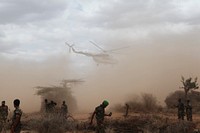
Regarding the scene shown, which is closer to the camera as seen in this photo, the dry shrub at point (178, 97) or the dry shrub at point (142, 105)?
the dry shrub at point (142, 105)

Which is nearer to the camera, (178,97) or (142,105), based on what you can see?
(142,105)

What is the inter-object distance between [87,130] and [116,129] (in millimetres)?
1840

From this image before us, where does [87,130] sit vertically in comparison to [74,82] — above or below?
below

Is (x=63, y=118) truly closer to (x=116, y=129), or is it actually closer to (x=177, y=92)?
(x=116, y=129)

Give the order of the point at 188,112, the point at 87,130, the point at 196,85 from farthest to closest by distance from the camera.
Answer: the point at 196,85 < the point at 188,112 < the point at 87,130

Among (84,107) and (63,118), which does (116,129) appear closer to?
(63,118)

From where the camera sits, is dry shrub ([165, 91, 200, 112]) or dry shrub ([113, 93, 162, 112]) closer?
dry shrub ([113, 93, 162, 112])

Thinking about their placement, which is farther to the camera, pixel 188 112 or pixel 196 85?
pixel 196 85

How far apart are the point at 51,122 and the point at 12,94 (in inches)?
1881

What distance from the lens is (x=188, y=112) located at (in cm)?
2873

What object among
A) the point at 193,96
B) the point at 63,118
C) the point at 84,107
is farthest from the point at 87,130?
the point at 84,107

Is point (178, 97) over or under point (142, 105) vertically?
over

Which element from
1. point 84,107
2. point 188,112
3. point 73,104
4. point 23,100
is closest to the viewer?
point 188,112

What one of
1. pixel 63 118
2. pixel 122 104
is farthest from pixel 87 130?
pixel 122 104
